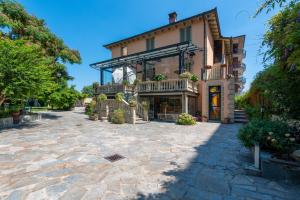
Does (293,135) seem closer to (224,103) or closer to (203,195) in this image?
(203,195)

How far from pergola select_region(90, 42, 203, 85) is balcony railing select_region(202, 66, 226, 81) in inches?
79.8

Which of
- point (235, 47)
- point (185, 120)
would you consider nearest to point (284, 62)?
point (185, 120)

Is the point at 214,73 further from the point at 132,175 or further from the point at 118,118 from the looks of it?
the point at 132,175

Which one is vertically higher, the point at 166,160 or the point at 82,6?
the point at 82,6

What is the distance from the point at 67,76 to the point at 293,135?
17938 mm

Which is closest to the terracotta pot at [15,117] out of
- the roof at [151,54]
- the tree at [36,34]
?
the tree at [36,34]

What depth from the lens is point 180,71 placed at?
12844mm

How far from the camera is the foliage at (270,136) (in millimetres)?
3713

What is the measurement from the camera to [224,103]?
12.6 meters

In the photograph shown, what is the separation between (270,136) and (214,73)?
10.6 meters

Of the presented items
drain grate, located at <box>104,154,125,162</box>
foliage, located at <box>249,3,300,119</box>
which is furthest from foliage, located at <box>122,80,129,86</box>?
foliage, located at <box>249,3,300,119</box>

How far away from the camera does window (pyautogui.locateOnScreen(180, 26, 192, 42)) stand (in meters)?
14.8

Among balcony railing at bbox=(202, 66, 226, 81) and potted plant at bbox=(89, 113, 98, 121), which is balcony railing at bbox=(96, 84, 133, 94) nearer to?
potted plant at bbox=(89, 113, 98, 121)

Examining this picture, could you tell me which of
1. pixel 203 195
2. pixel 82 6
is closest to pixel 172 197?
pixel 203 195
